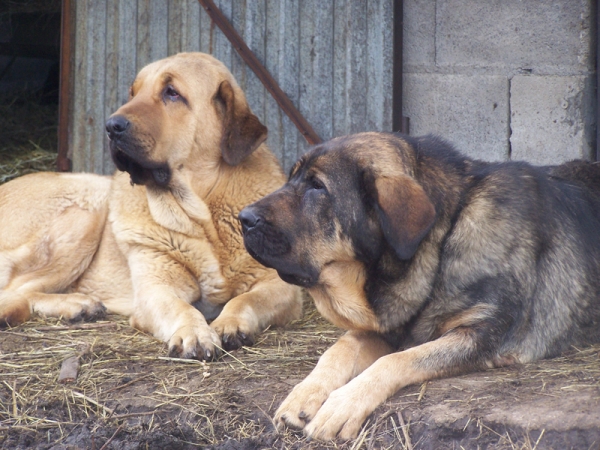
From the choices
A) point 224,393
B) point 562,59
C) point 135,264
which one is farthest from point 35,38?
point 224,393

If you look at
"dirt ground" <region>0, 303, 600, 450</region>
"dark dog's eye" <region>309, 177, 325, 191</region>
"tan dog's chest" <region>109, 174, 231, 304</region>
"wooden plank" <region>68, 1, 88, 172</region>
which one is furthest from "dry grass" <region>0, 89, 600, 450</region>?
"wooden plank" <region>68, 1, 88, 172</region>

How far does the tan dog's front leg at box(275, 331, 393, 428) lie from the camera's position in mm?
3103

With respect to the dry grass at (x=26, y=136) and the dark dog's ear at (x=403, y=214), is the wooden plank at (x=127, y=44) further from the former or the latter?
the dark dog's ear at (x=403, y=214)

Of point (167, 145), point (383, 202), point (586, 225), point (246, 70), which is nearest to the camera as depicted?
point (383, 202)

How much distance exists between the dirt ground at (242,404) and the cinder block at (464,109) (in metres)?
2.56

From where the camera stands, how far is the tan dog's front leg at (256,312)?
14.1ft

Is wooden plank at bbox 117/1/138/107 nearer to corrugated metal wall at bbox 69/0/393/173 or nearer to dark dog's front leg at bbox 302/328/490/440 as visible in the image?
corrugated metal wall at bbox 69/0/393/173

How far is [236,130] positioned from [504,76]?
230 cm

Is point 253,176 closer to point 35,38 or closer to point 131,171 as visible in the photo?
point 131,171

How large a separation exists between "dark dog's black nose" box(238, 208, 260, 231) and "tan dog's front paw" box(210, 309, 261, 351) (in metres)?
0.97

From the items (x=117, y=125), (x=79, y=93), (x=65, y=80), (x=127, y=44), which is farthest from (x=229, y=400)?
(x=65, y=80)

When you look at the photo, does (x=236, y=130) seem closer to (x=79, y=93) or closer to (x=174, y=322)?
(x=174, y=322)

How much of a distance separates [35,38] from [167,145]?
20.4 ft

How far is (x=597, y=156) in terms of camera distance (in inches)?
221
